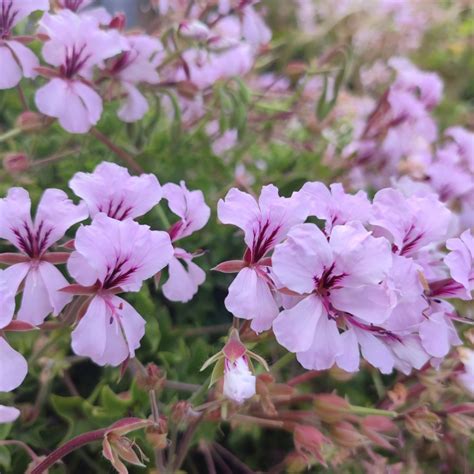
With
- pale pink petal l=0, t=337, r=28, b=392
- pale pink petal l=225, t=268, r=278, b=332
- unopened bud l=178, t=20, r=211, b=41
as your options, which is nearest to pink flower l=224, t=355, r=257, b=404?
pale pink petal l=225, t=268, r=278, b=332

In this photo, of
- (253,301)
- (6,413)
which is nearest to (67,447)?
(6,413)

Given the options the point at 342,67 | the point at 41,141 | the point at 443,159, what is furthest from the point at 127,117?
the point at 443,159

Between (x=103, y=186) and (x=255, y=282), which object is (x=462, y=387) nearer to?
(x=255, y=282)

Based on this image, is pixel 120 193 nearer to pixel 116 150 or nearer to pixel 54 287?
pixel 54 287

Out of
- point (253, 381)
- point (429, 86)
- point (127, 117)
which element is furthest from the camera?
point (429, 86)

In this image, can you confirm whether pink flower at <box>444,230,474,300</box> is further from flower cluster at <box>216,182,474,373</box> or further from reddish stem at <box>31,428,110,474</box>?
reddish stem at <box>31,428,110,474</box>

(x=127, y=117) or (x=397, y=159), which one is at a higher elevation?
(x=127, y=117)

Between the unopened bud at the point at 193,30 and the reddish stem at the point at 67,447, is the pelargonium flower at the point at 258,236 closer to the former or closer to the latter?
the reddish stem at the point at 67,447
